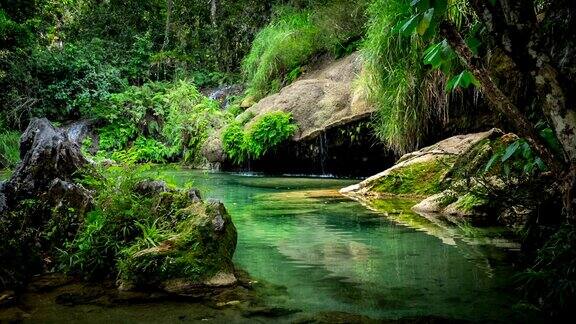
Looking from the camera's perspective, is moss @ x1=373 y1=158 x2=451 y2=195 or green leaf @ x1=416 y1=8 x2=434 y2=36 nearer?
green leaf @ x1=416 y1=8 x2=434 y2=36

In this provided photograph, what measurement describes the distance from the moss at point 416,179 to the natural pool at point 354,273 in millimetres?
1278

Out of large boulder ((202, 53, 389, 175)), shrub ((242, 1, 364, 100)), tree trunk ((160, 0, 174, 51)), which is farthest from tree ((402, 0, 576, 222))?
tree trunk ((160, 0, 174, 51))

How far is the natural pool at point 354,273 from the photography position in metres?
2.72

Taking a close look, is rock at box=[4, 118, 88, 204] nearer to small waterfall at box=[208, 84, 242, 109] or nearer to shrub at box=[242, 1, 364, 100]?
shrub at box=[242, 1, 364, 100]

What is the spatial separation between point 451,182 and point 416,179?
95cm

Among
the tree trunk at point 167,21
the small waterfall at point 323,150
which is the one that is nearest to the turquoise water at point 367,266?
the small waterfall at point 323,150

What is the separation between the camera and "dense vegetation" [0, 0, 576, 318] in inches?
96.2

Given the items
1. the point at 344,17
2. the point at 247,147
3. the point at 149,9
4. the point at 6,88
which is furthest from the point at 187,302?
the point at 149,9

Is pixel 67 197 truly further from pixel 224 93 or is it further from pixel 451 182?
pixel 224 93

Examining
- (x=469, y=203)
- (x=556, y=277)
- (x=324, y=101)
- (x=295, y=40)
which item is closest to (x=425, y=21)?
(x=556, y=277)

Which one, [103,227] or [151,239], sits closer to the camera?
[151,239]

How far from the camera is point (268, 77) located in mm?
16078

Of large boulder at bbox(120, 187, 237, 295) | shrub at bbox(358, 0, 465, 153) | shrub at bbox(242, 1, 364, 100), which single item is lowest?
large boulder at bbox(120, 187, 237, 295)

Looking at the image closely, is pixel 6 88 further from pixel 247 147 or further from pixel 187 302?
pixel 187 302
